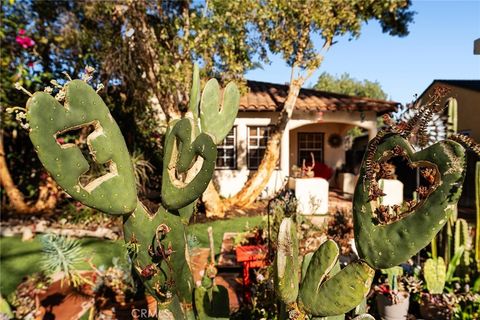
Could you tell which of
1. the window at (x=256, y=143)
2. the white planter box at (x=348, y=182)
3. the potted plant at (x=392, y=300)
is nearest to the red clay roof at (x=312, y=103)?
the window at (x=256, y=143)

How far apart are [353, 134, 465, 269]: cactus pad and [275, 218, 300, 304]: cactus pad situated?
307 millimetres

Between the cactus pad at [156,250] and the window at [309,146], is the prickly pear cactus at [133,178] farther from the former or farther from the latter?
the window at [309,146]

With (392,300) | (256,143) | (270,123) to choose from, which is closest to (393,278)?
(392,300)

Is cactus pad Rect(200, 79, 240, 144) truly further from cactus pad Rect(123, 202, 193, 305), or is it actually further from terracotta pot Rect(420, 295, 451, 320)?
terracotta pot Rect(420, 295, 451, 320)

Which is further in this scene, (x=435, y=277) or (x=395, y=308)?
(x=435, y=277)

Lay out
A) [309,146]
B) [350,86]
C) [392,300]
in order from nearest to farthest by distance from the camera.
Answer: [392,300]
[309,146]
[350,86]

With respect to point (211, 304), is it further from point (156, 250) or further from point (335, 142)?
point (335, 142)

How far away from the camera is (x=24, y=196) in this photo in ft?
32.8

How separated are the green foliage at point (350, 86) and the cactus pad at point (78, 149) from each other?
47.2 metres

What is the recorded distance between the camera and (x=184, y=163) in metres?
1.91

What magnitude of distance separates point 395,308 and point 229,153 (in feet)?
32.0

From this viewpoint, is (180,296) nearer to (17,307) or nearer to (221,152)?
(17,307)

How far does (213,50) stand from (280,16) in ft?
7.02

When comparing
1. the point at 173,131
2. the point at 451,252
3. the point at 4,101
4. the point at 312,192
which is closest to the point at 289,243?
the point at 173,131
